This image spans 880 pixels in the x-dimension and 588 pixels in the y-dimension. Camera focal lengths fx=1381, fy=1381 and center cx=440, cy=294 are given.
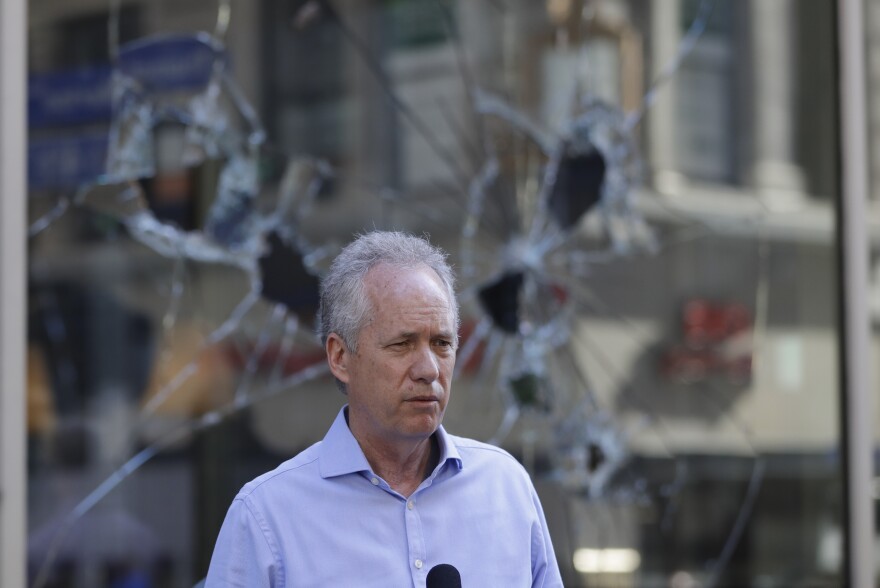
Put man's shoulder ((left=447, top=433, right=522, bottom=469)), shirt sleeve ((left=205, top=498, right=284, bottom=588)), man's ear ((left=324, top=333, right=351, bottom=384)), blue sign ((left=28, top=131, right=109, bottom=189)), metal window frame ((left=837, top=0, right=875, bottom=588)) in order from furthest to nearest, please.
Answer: metal window frame ((left=837, top=0, right=875, bottom=588))
blue sign ((left=28, top=131, right=109, bottom=189))
man's shoulder ((left=447, top=433, right=522, bottom=469))
man's ear ((left=324, top=333, right=351, bottom=384))
shirt sleeve ((left=205, top=498, right=284, bottom=588))

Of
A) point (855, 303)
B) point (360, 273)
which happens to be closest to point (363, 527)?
point (360, 273)

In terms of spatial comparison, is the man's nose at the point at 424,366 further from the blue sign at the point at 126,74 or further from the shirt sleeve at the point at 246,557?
the blue sign at the point at 126,74

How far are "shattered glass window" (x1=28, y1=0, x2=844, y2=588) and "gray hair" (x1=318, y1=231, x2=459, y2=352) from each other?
153 centimetres

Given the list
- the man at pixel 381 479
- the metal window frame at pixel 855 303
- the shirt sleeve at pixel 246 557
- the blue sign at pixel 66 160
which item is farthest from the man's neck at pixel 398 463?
the metal window frame at pixel 855 303

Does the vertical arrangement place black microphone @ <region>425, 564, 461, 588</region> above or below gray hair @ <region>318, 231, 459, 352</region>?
below

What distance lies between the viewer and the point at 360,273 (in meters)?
2.29

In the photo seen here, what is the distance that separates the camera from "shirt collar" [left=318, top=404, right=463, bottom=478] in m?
2.29

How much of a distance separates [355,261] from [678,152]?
9.38 feet

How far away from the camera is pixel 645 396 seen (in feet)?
15.9

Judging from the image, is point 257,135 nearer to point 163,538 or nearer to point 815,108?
point 163,538

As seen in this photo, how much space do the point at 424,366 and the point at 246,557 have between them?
418 mm

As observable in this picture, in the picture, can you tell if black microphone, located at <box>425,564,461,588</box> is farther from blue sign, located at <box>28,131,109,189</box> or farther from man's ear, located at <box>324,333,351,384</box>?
blue sign, located at <box>28,131,109,189</box>
